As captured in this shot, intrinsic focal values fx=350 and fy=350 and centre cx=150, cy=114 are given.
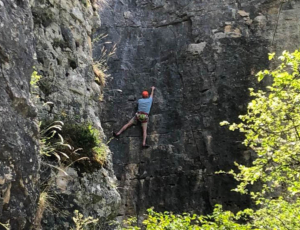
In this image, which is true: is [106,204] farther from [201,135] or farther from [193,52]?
[193,52]

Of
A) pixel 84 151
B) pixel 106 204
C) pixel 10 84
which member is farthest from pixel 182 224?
pixel 10 84

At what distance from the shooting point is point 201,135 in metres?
12.1

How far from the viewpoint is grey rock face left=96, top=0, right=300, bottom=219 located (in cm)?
1152

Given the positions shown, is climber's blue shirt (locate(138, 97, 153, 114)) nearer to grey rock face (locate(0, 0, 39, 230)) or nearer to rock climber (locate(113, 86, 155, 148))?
rock climber (locate(113, 86, 155, 148))

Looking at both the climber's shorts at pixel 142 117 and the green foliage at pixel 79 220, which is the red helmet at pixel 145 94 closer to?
the climber's shorts at pixel 142 117

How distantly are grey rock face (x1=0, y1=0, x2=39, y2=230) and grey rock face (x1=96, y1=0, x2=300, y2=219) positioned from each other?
854 cm

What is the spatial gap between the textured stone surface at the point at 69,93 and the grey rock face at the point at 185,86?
6138mm

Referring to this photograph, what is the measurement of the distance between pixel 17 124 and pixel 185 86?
10099 mm

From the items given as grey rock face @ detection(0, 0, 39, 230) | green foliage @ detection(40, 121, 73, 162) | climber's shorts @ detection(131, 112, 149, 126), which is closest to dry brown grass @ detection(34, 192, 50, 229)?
grey rock face @ detection(0, 0, 39, 230)

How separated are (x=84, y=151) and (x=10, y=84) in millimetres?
1932

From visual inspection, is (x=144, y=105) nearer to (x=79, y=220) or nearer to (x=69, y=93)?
(x=69, y=93)

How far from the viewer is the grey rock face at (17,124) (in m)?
2.89

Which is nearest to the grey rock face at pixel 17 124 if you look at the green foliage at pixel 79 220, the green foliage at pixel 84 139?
the green foliage at pixel 79 220

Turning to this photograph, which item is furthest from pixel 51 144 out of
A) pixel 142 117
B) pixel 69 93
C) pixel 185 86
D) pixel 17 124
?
pixel 185 86
